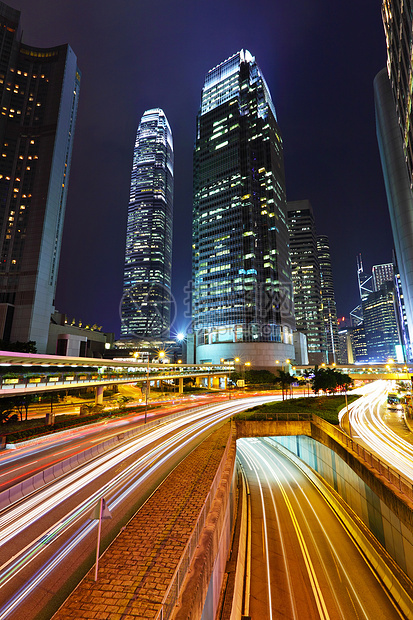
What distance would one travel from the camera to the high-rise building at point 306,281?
17962cm

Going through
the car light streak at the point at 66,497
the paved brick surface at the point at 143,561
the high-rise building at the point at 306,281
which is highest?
the high-rise building at the point at 306,281

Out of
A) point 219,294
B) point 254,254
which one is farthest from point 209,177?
point 219,294

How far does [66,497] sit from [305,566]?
14114 mm

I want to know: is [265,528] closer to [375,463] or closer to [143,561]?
[375,463]

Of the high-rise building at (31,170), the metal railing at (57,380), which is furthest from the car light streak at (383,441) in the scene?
the high-rise building at (31,170)

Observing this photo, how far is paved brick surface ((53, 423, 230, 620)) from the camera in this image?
727cm

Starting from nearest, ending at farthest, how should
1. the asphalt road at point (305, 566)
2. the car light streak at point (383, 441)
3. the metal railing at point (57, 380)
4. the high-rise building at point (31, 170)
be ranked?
the asphalt road at point (305, 566)
the car light streak at point (383, 441)
the metal railing at point (57, 380)
the high-rise building at point (31, 170)

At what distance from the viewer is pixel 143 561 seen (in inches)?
362

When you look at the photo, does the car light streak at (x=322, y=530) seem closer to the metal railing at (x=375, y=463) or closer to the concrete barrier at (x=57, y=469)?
the metal railing at (x=375, y=463)

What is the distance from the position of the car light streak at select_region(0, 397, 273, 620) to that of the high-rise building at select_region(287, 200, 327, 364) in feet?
553

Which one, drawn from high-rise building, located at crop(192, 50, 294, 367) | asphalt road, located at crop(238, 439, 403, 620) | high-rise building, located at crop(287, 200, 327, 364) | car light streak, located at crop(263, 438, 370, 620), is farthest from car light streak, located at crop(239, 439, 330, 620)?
high-rise building, located at crop(287, 200, 327, 364)

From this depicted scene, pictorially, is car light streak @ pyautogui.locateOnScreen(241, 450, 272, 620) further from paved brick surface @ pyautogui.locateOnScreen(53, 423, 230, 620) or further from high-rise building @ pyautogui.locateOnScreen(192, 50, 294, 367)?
high-rise building @ pyautogui.locateOnScreen(192, 50, 294, 367)

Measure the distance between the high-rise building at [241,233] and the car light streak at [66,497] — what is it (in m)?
90.6

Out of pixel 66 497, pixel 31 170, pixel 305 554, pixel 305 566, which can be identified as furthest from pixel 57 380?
pixel 31 170
